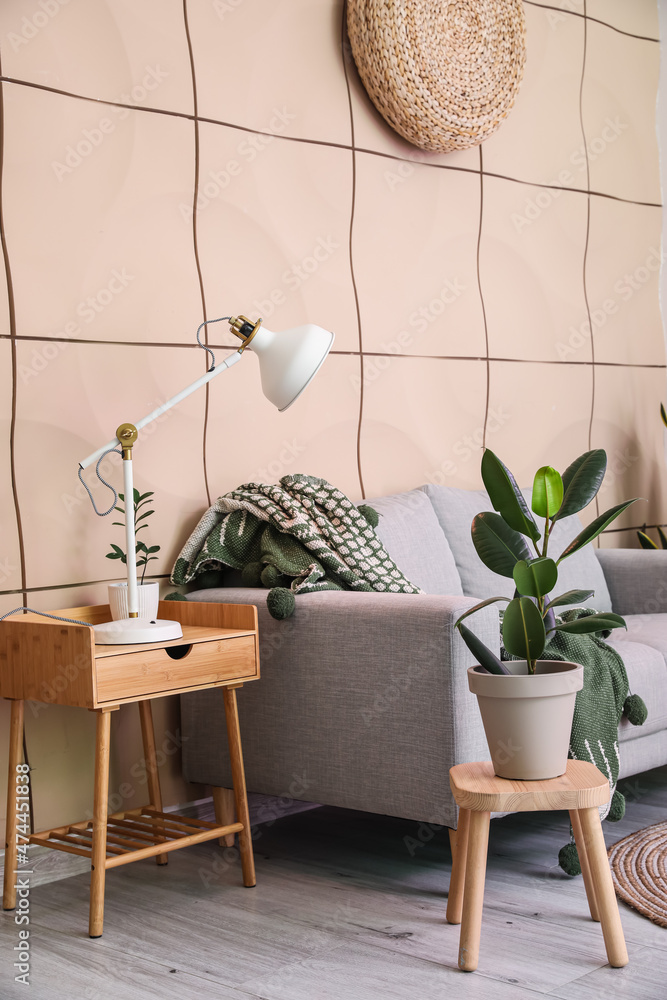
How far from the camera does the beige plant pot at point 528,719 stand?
1.66 m

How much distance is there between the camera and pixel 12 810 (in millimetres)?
2082

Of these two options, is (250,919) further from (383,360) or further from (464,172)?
(464,172)

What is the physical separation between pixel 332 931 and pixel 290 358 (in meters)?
1.11

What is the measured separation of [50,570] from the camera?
7.55ft

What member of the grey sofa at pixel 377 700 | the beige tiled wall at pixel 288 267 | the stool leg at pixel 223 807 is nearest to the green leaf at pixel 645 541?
the beige tiled wall at pixel 288 267

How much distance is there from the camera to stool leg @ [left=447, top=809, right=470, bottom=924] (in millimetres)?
1730

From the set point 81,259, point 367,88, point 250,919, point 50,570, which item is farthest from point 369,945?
point 367,88

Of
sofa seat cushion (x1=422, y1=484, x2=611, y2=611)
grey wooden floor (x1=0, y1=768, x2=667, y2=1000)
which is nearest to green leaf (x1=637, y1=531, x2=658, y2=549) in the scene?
sofa seat cushion (x1=422, y1=484, x2=611, y2=611)

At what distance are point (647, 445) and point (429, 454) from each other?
3.87ft

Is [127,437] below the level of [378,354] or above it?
below

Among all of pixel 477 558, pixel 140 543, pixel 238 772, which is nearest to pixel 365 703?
pixel 238 772

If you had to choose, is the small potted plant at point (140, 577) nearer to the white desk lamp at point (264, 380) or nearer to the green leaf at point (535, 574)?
the white desk lamp at point (264, 380)

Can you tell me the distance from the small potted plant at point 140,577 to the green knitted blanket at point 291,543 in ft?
0.29

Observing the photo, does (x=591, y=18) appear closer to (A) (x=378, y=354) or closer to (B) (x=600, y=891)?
(A) (x=378, y=354)
